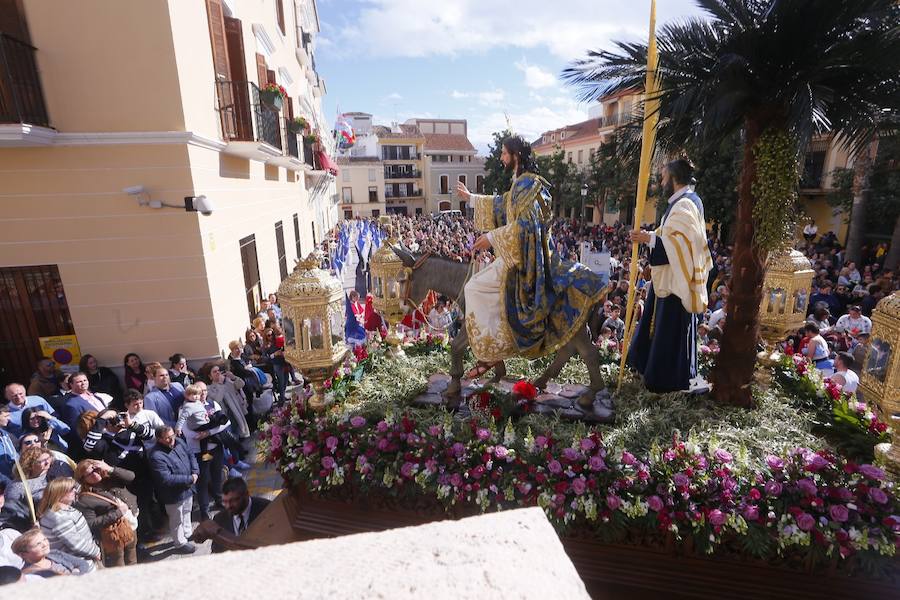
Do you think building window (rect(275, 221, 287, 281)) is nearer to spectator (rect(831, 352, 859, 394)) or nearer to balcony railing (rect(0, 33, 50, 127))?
balcony railing (rect(0, 33, 50, 127))

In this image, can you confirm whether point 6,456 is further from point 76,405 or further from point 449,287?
point 449,287

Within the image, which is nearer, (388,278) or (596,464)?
(596,464)

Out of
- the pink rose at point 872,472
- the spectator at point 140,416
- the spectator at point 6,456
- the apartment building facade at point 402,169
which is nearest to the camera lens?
the pink rose at point 872,472

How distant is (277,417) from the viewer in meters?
3.96

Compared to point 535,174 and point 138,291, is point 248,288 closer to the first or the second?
point 138,291

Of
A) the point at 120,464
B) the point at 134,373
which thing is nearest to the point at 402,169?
the point at 134,373

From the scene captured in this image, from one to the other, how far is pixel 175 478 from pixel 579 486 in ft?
11.7

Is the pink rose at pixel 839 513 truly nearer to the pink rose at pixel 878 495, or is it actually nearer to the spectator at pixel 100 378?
the pink rose at pixel 878 495

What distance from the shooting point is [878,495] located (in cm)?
269

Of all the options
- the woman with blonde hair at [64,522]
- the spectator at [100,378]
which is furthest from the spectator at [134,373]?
the woman with blonde hair at [64,522]

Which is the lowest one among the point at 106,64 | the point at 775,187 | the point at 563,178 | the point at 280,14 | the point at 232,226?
the point at 232,226

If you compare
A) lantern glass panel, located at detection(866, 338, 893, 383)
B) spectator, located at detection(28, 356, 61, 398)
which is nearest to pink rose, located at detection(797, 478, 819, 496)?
lantern glass panel, located at detection(866, 338, 893, 383)

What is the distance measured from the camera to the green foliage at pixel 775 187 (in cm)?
319

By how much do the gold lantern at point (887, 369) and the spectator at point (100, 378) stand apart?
24.2 feet
